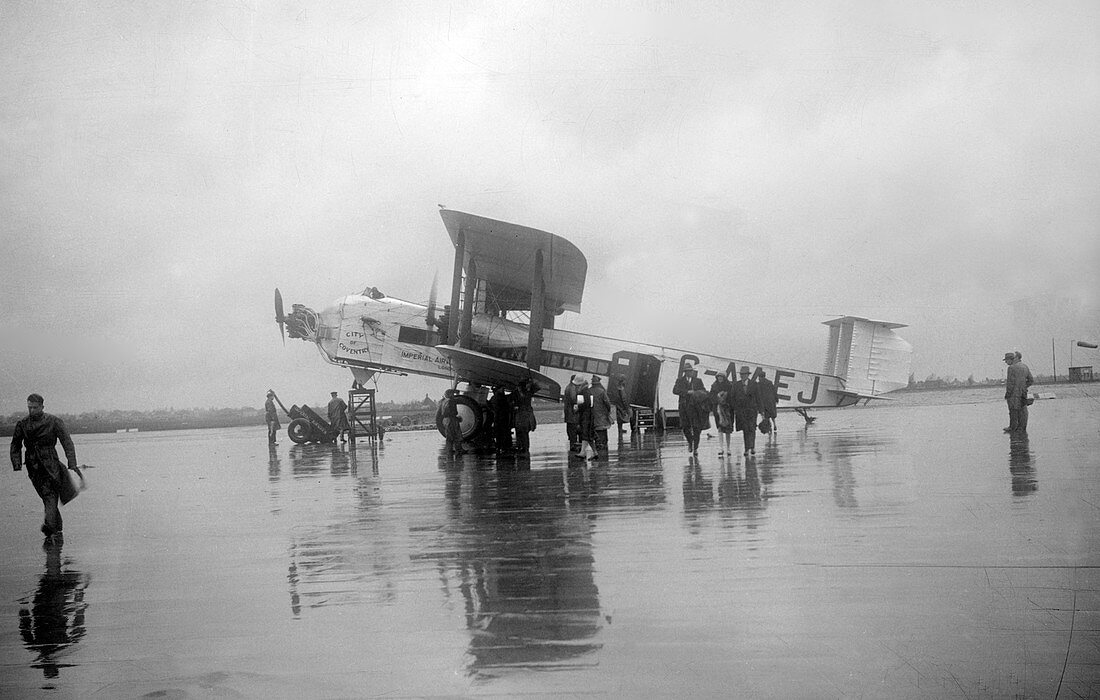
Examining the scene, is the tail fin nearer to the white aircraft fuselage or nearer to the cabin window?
the white aircraft fuselage

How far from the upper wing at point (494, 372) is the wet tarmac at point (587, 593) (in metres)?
5.72

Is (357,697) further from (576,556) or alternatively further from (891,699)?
(576,556)

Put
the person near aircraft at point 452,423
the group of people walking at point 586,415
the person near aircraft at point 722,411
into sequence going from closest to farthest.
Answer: the group of people walking at point 586,415 → the person near aircraft at point 722,411 → the person near aircraft at point 452,423

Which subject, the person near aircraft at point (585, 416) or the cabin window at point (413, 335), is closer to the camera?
the person near aircraft at point (585, 416)

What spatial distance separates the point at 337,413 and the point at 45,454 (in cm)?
1521

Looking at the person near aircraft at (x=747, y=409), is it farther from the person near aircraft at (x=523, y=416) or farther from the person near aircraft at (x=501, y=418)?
the person near aircraft at (x=501, y=418)

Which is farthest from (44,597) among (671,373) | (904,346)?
(904,346)

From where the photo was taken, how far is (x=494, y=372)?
1672 cm

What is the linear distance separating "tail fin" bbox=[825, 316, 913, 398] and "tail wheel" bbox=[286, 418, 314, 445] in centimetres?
1512

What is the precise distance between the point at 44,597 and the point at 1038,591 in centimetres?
617

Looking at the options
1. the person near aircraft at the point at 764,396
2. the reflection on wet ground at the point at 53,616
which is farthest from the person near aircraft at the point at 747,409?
the reflection on wet ground at the point at 53,616

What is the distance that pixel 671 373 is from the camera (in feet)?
65.6

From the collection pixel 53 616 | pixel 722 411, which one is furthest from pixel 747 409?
pixel 53 616

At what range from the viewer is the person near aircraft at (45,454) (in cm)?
777
